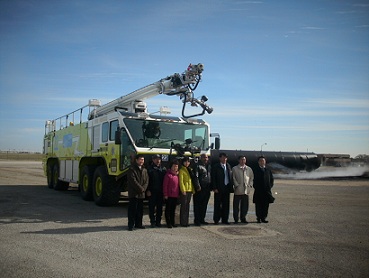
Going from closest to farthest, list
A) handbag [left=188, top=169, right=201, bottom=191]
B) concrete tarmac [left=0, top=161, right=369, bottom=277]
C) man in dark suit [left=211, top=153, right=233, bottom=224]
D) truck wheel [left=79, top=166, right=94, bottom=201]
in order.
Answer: concrete tarmac [left=0, top=161, right=369, bottom=277] < handbag [left=188, top=169, right=201, bottom=191] < man in dark suit [left=211, top=153, right=233, bottom=224] < truck wheel [left=79, top=166, right=94, bottom=201]

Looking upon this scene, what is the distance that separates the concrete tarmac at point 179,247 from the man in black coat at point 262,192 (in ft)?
1.06

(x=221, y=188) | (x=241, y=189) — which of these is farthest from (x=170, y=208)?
(x=241, y=189)

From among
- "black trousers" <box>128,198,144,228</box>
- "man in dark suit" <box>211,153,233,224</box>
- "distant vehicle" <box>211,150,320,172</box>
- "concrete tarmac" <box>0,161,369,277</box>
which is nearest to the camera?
"concrete tarmac" <box>0,161,369,277</box>

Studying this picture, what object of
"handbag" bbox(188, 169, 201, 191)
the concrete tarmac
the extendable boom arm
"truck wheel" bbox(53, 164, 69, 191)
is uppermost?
the extendable boom arm

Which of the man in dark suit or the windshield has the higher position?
the windshield

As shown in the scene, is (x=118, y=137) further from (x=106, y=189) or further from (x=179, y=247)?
(x=179, y=247)

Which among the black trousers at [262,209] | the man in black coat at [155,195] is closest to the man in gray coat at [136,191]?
the man in black coat at [155,195]

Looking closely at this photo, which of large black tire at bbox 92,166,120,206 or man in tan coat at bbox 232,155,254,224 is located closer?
man in tan coat at bbox 232,155,254,224

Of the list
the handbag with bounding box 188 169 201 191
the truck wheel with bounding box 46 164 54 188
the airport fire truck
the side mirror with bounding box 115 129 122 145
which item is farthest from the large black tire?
the truck wheel with bounding box 46 164 54 188

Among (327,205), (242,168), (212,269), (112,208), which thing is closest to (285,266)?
(212,269)

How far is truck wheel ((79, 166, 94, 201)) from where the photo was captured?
12255mm

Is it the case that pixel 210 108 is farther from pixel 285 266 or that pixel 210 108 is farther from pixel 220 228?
pixel 285 266

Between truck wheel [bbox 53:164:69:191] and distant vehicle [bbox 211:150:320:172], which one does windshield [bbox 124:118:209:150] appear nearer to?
truck wheel [bbox 53:164:69:191]

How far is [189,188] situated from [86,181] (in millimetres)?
5523
